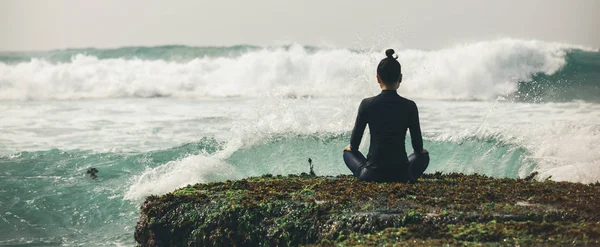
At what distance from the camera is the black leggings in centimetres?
687

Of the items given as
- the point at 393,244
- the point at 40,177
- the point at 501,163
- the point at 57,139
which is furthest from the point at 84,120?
the point at 393,244

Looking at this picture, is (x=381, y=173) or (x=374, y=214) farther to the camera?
(x=381, y=173)

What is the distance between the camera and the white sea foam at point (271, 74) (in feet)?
79.1

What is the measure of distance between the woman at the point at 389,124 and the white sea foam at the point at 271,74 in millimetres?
13691

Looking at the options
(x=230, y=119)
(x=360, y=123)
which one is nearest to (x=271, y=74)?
(x=230, y=119)

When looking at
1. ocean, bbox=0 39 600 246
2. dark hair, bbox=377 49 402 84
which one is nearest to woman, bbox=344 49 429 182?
dark hair, bbox=377 49 402 84

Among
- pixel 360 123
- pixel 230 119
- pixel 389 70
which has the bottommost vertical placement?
pixel 230 119

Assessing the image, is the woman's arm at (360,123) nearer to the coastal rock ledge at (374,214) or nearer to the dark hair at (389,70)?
the dark hair at (389,70)

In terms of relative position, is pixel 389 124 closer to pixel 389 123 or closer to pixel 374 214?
pixel 389 123

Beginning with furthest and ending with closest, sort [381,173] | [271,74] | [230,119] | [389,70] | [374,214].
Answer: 1. [271,74]
2. [230,119]
3. [381,173]
4. [389,70]
5. [374,214]

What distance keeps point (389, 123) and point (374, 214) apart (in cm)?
131

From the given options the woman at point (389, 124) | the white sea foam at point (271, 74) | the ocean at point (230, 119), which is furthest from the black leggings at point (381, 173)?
the white sea foam at point (271, 74)

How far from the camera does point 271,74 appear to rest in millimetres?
27891

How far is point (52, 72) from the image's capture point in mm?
30734
